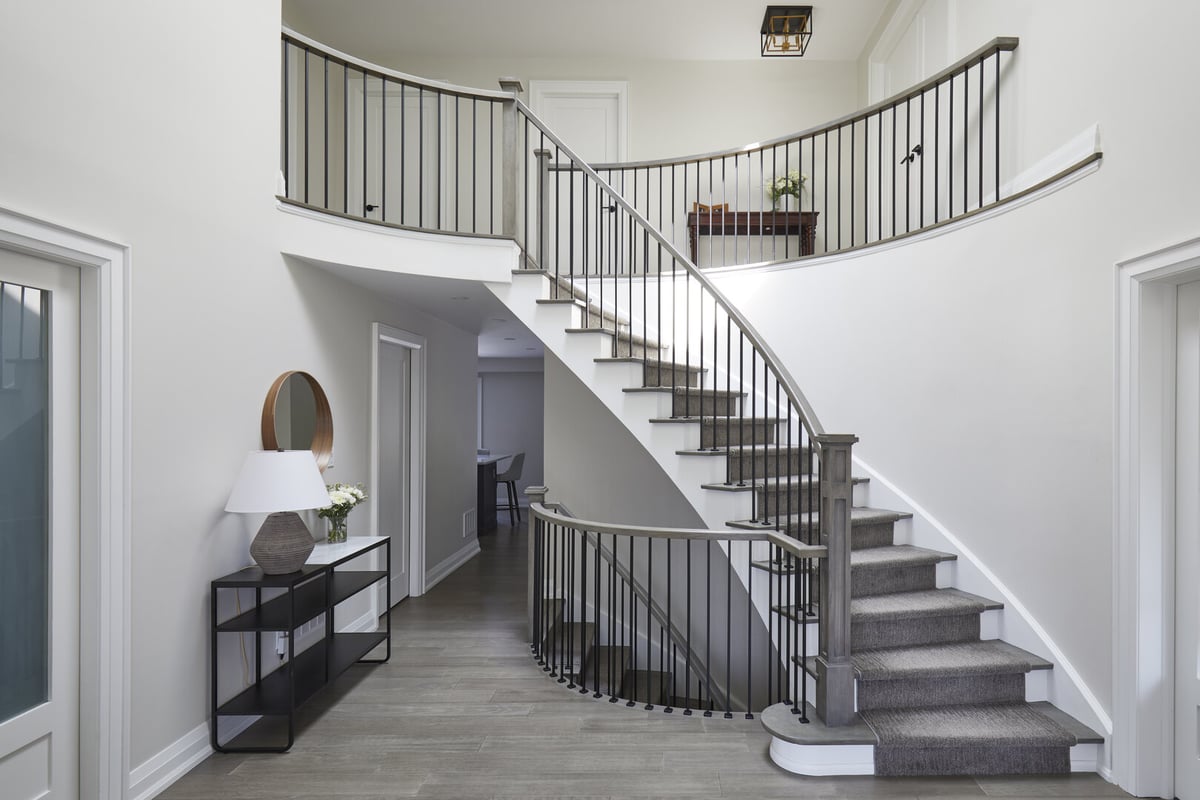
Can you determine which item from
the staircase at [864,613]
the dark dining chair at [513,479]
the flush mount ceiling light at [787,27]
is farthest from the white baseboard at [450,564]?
the flush mount ceiling light at [787,27]

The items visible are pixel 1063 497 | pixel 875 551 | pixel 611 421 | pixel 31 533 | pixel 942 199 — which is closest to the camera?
pixel 31 533

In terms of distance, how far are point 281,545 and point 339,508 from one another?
781mm

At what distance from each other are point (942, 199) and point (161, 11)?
4539 millimetres

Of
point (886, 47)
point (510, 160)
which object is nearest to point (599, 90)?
point (886, 47)

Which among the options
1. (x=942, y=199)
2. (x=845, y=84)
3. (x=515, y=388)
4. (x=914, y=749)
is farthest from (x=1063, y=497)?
(x=515, y=388)

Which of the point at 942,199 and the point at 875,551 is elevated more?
the point at 942,199

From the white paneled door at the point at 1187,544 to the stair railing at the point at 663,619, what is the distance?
1.40 meters

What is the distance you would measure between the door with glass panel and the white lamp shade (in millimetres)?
669

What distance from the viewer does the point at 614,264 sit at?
5.85 m

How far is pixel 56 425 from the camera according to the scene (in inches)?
93.5

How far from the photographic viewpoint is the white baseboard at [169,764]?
8.54 ft

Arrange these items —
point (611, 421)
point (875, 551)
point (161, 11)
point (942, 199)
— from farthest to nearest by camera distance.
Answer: point (611, 421) → point (942, 199) → point (875, 551) → point (161, 11)

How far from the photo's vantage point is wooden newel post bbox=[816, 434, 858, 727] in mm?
2928

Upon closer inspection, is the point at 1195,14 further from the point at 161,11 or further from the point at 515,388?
the point at 515,388
